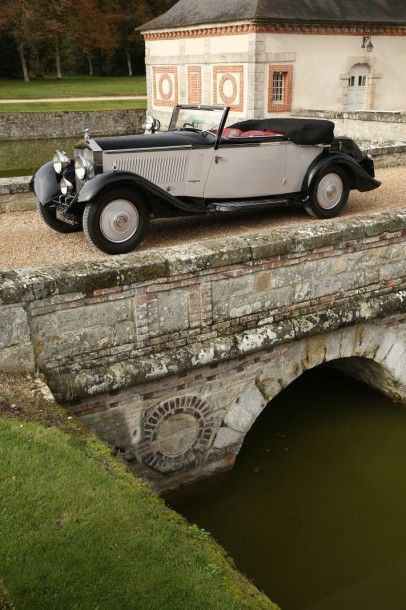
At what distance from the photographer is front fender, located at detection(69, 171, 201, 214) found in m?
5.92

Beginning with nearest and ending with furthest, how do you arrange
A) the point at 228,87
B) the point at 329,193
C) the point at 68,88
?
the point at 329,193
the point at 228,87
the point at 68,88

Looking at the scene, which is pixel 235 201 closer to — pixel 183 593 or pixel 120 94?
pixel 183 593

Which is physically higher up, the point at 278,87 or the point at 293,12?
the point at 293,12

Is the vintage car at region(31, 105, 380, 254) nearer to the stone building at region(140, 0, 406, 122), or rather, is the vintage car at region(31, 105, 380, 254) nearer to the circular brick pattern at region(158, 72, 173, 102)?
the stone building at region(140, 0, 406, 122)

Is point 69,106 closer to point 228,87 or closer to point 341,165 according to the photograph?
point 228,87

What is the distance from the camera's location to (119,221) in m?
6.28

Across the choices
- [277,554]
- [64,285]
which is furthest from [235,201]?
[277,554]

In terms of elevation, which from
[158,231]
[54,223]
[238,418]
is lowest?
[238,418]

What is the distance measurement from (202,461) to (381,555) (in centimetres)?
191

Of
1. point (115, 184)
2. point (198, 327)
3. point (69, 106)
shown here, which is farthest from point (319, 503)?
point (69, 106)

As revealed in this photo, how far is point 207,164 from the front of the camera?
6.76 m

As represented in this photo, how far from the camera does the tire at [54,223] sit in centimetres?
716

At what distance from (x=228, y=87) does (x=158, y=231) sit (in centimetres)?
1555

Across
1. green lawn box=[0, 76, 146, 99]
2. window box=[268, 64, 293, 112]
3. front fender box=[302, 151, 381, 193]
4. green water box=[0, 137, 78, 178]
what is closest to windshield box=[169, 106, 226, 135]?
front fender box=[302, 151, 381, 193]
